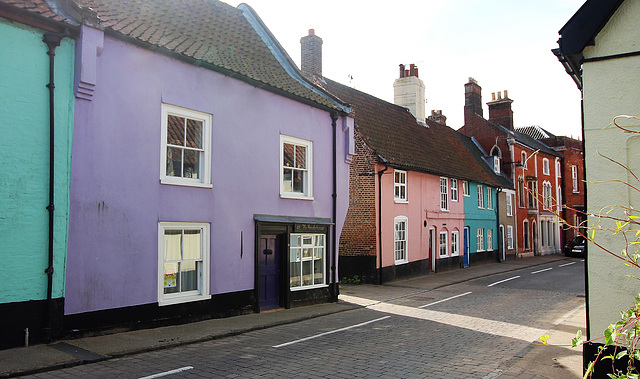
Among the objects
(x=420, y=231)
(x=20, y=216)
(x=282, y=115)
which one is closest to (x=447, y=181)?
(x=420, y=231)

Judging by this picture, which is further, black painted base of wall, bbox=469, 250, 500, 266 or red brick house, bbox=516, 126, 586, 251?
red brick house, bbox=516, 126, 586, 251

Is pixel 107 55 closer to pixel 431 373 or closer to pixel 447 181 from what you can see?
pixel 431 373

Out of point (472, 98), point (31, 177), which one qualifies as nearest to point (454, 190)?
point (472, 98)

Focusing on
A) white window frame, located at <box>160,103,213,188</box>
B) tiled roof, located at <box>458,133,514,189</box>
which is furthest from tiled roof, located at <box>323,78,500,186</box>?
white window frame, located at <box>160,103,213,188</box>

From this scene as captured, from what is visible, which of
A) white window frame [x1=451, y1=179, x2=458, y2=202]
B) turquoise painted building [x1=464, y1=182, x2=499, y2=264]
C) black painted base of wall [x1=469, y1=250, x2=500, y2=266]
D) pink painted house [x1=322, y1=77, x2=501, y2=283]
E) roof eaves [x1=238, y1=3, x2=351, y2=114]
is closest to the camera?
roof eaves [x1=238, y1=3, x2=351, y2=114]

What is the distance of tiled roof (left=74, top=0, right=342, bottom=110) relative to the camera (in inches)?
436

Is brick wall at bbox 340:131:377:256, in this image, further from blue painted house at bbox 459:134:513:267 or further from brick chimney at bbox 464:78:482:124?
brick chimney at bbox 464:78:482:124

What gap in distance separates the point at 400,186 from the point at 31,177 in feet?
55.8

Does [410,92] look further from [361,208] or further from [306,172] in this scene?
[306,172]

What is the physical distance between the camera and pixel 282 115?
14.6 metres

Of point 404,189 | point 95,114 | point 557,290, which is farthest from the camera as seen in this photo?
point 404,189

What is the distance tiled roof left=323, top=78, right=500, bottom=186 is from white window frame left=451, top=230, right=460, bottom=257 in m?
3.37

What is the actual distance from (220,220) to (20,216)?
185 inches

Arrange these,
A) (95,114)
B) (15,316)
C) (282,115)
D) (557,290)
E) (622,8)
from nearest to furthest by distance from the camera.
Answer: (622,8) < (15,316) < (95,114) < (282,115) < (557,290)
